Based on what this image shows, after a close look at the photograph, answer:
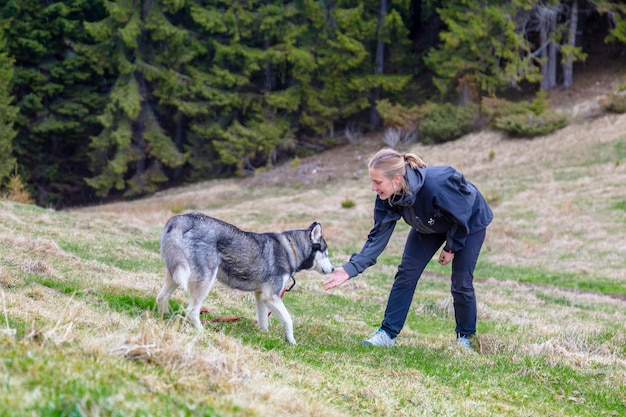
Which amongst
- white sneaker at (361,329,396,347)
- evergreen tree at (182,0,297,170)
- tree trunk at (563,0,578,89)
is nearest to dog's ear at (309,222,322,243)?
white sneaker at (361,329,396,347)

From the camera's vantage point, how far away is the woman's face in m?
6.39

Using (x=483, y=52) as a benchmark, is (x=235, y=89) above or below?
below

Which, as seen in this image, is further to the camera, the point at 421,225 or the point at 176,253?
the point at 421,225

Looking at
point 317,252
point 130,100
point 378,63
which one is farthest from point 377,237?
point 378,63

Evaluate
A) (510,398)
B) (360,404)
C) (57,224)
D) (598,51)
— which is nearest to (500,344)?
(510,398)

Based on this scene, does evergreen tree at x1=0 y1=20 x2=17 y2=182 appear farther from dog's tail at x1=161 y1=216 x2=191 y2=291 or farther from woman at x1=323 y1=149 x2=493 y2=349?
woman at x1=323 y1=149 x2=493 y2=349

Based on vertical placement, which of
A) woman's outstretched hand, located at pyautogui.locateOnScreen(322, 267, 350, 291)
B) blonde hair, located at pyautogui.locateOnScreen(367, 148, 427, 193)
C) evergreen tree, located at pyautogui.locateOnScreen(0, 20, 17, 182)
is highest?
blonde hair, located at pyautogui.locateOnScreen(367, 148, 427, 193)

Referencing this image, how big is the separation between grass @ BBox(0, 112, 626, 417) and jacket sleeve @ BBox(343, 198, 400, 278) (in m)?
0.91

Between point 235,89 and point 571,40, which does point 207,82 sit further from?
point 571,40

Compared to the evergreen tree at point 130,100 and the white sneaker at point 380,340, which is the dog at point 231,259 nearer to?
the white sneaker at point 380,340

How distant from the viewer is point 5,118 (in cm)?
3947

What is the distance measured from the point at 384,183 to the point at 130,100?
123 ft

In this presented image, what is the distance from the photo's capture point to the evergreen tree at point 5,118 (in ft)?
126

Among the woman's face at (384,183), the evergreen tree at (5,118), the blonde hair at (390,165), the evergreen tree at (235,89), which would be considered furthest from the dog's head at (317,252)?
the evergreen tree at (235,89)
